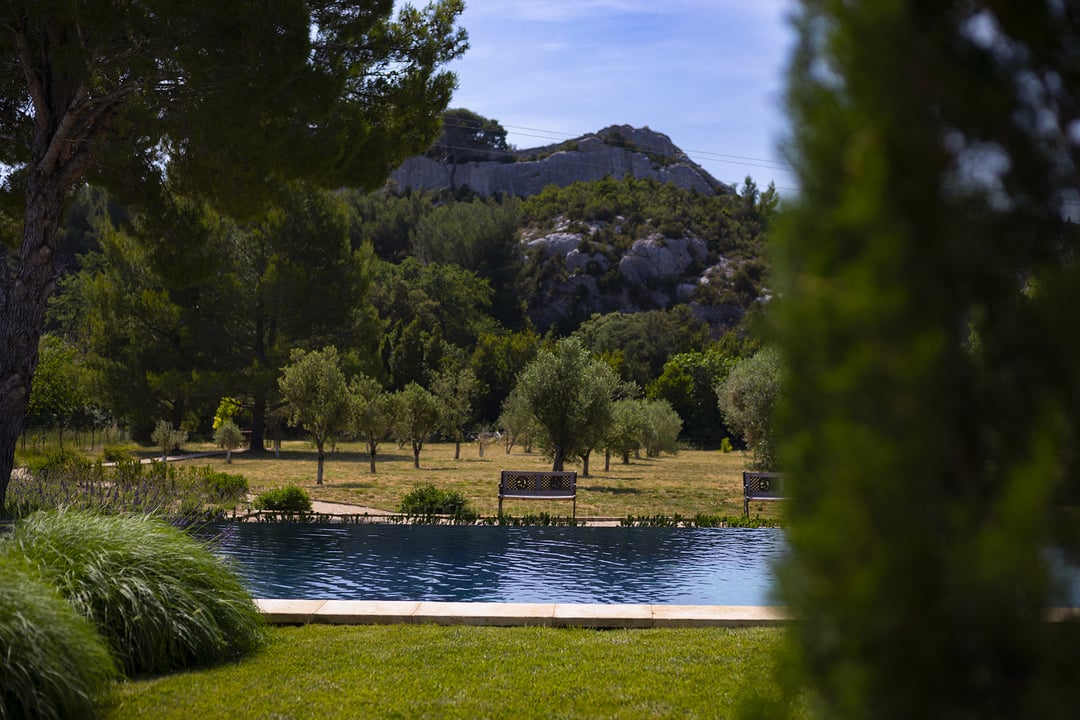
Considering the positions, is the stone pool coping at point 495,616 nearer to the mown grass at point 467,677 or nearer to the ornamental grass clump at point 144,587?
the mown grass at point 467,677

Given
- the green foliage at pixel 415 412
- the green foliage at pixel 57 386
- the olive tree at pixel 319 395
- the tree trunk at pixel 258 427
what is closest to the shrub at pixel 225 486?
the olive tree at pixel 319 395

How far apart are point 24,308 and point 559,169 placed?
90.1m

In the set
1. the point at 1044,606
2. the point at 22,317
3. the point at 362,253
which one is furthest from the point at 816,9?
the point at 362,253

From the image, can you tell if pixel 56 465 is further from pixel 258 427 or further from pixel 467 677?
pixel 258 427

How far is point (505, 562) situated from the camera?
11.0 meters

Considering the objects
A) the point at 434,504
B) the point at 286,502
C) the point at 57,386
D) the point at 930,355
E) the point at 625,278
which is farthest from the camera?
the point at 625,278

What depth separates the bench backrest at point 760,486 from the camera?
49.7 ft

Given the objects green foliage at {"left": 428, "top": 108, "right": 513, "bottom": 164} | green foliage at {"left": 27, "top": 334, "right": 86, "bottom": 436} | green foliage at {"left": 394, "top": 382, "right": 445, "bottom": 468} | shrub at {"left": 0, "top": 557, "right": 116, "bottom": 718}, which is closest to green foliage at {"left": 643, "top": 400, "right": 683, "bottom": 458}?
green foliage at {"left": 394, "top": 382, "right": 445, "bottom": 468}

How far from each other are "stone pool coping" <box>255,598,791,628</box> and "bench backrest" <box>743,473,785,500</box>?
8.63 m

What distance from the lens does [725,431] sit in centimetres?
4203

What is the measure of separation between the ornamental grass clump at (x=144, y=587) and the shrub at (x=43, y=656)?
605 mm

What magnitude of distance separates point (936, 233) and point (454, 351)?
44676 mm

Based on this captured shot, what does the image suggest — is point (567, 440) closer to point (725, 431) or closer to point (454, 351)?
point (725, 431)

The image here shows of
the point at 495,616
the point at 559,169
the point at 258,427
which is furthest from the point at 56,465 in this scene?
the point at 559,169
